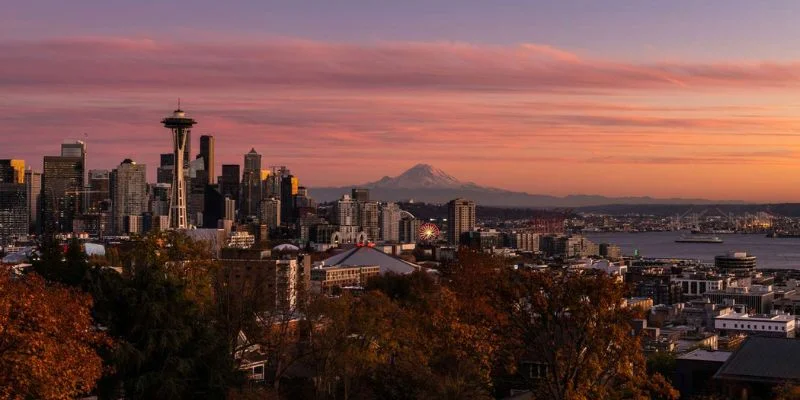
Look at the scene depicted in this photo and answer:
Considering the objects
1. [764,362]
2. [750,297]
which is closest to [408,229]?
[750,297]

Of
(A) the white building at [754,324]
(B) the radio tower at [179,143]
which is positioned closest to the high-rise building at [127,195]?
(B) the radio tower at [179,143]

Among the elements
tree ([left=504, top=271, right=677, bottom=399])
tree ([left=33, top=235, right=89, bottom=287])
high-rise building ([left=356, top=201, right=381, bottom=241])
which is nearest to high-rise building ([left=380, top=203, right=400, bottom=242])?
high-rise building ([left=356, top=201, right=381, bottom=241])

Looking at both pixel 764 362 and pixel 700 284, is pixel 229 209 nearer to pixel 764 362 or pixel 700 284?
pixel 700 284

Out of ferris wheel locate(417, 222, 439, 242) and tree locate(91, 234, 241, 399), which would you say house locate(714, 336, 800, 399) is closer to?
tree locate(91, 234, 241, 399)

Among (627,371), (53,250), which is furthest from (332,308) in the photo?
(627,371)

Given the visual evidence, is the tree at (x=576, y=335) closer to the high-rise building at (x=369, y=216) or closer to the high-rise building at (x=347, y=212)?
the high-rise building at (x=347, y=212)

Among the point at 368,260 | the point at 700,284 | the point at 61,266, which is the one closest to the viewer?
the point at 61,266
